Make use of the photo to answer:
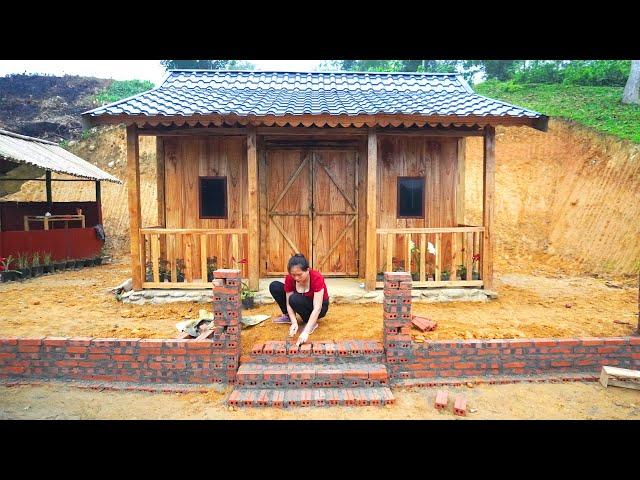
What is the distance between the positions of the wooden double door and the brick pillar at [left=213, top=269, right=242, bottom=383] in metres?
3.87

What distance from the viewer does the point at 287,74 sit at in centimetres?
1002

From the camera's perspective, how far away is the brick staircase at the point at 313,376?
438 cm

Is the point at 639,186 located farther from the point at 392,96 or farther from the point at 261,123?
the point at 261,123

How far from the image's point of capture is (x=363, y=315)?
6531 millimetres

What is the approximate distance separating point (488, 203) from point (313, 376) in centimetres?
488

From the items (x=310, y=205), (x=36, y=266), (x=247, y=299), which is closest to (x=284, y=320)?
(x=247, y=299)

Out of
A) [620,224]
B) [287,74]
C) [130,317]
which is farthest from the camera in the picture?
[620,224]

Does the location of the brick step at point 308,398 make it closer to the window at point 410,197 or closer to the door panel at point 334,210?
the door panel at point 334,210

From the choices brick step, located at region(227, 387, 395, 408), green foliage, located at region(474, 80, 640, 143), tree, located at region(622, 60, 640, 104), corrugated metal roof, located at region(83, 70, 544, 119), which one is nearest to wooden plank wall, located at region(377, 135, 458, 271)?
corrugated metal roof, located at region(83, 70, 544, 119)

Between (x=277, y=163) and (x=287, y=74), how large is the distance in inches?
110

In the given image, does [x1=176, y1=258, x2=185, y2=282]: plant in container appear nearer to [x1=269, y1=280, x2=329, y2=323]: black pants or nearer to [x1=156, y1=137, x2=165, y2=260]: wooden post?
[x1=156, y1=137, x2=165, y2=260]: wooden post

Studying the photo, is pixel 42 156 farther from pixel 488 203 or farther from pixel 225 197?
pixel 488 203

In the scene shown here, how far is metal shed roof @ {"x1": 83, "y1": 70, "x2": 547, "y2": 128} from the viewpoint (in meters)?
6.88

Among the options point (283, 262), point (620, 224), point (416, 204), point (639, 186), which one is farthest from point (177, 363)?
point (639, 186)
